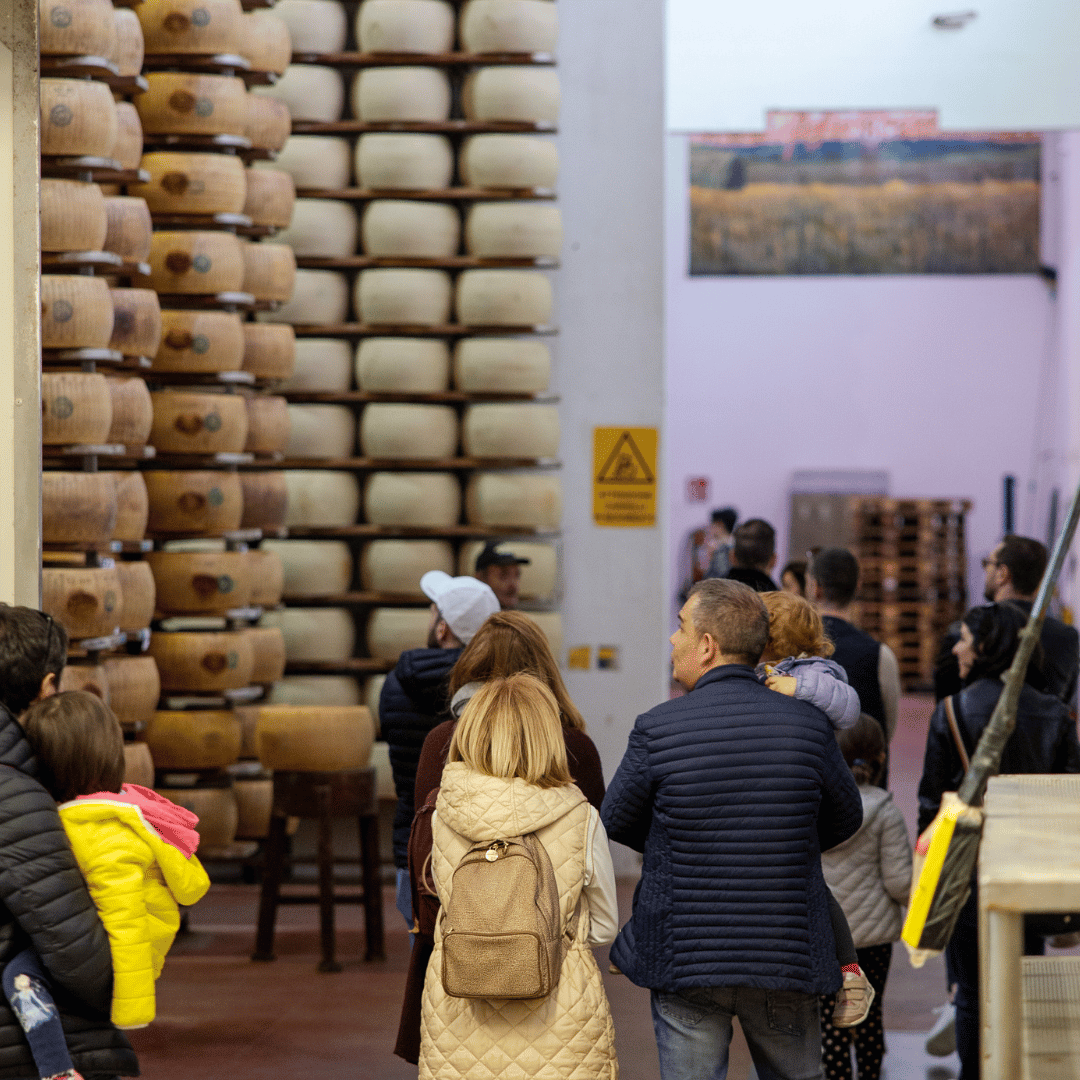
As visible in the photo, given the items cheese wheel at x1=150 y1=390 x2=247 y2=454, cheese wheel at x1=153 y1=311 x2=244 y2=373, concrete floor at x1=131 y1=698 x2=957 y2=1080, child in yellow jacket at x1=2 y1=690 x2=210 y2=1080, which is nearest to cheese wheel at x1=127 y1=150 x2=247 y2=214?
cheese wheel at x1=153 y1=311 x2=244 y2=373

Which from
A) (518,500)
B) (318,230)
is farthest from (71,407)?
(518,500)

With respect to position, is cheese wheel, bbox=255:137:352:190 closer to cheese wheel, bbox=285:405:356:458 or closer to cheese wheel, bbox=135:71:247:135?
cheese wheel, bbox=135:71:247:135

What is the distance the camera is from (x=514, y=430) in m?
6.37

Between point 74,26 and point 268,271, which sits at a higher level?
point 74,26

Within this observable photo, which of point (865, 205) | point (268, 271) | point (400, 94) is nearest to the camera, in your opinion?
point (268, 271)

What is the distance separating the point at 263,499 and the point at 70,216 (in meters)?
1.55

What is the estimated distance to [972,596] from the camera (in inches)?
627

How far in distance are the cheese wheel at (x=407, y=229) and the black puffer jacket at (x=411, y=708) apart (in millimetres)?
3038

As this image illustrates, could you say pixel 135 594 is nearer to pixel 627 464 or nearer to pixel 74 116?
pixel 74 116

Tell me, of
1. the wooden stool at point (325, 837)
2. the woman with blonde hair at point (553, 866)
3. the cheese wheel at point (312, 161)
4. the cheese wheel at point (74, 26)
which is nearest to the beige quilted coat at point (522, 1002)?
the woman with blonde hair at point (553, 866)

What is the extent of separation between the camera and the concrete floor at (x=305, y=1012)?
13.8 ft

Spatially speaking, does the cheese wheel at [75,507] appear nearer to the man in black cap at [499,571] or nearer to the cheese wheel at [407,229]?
the man in black cap at [499,571]

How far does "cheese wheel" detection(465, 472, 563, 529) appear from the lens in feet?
21.0

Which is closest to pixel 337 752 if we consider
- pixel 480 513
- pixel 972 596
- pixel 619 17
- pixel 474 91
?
pixel 480 513
